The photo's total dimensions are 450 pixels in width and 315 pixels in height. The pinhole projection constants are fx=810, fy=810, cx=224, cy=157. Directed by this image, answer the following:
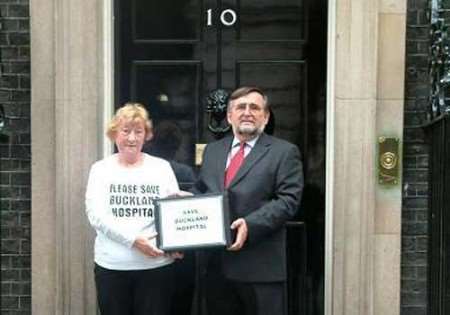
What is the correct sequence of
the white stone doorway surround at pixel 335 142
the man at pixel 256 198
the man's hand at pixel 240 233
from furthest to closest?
1. the white stone doorway surround at pixel 335 142
2. the man at pixel 256 198
3. the man's hand at pixel 240 233

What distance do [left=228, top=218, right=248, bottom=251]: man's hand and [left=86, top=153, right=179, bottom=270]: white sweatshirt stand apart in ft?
1.29

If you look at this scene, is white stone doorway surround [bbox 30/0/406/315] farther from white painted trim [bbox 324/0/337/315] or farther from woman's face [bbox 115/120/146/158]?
woman's face [bbox 115/120/146/158]

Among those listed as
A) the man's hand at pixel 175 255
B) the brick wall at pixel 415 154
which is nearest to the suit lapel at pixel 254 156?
the man's hand at pixel 175 255

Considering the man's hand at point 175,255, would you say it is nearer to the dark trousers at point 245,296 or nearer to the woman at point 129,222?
the woman at point 129,222

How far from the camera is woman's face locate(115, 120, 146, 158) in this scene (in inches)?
158

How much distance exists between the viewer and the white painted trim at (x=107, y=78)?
16.1 feet

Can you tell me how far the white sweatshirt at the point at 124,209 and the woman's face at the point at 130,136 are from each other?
0.34 ft

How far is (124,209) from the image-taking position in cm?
398

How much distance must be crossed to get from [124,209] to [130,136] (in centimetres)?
36

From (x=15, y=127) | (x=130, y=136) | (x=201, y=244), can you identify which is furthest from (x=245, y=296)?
(x=15, y=127)

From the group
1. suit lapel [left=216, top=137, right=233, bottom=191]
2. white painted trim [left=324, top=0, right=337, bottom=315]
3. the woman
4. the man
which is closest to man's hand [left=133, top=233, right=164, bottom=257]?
the woman

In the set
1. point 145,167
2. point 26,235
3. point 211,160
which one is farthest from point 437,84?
point 26,235

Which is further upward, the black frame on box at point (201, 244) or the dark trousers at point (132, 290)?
the black frame on box at point (201, 244)

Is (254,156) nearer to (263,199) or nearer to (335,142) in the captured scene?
(263,199)
